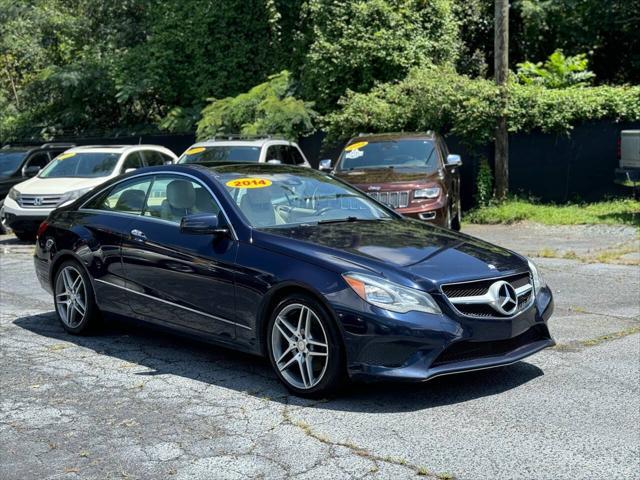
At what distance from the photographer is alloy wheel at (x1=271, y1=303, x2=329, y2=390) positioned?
5.87 m

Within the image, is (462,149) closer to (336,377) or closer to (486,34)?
(486,34)

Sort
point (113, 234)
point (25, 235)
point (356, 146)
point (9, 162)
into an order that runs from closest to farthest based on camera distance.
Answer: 1. point (113, 234)
2. point (356, 146)
3. point (25, 235)
4. point (9, 162)

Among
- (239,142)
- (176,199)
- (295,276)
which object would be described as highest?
(239,142)

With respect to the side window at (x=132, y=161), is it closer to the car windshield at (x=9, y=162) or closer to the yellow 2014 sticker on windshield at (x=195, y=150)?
the yellow 2014 sticker on windshield at (x=195, y=150)

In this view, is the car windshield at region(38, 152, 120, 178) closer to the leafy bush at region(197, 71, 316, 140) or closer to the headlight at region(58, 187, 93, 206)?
the headlight at region(58, 187, 93, 206)

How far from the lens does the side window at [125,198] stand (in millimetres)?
7488

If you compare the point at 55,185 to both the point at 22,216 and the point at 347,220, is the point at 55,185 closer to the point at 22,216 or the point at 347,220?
the point at 22,216

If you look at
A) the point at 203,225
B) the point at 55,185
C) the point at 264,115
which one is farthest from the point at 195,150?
the point at 203,225

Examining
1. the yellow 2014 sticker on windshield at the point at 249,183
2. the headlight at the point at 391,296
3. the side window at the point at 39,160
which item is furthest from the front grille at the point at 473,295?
the side window at the point at 39,160

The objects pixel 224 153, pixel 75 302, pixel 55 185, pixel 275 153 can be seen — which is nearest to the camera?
pixel 75 302

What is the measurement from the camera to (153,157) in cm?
1722

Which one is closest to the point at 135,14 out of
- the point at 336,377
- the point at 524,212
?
the point at 524,212

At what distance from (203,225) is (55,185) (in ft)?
32.8

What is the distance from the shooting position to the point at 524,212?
54.8ft
